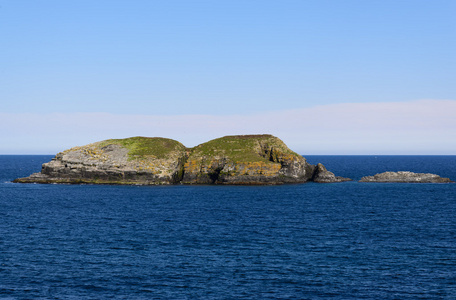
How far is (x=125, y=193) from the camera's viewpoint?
109688mm

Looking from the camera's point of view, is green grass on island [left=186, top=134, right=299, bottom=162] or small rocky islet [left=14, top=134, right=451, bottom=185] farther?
green grass on island [left=186, top=134, right=299, bottom=162]

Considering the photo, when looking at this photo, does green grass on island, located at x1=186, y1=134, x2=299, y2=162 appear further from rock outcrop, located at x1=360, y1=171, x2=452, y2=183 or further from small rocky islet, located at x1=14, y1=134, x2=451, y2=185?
rock outcrop, located at x1=360, y1=171, x2=452, y2=183

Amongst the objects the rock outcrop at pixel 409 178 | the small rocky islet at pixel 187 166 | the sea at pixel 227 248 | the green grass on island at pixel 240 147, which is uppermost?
the green grass on island at pixel 240 147

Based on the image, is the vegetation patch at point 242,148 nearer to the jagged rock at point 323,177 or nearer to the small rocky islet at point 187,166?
the small rocky islet at point 187,166

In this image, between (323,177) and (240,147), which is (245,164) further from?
(323,177)

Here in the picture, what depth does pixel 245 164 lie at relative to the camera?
426 feet

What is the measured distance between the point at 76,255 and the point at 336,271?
93.0 feet

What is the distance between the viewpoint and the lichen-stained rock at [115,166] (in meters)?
130

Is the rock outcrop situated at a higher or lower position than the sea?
higher

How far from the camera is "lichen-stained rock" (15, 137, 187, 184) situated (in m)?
130

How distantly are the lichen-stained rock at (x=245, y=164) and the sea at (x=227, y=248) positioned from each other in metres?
30.6

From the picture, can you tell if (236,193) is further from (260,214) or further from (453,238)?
(453,238)

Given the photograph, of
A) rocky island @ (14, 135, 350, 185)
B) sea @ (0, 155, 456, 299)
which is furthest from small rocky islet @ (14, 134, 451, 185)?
sea @ (0, 155, 456, 299)

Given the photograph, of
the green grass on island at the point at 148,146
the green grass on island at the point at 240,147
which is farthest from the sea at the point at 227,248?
the green grass on island at the point at 148,146
